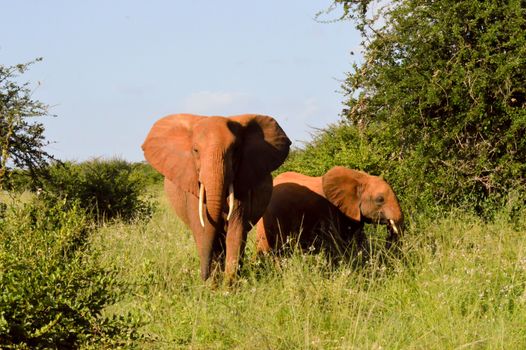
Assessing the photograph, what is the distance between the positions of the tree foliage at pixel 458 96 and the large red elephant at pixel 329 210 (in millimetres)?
1719

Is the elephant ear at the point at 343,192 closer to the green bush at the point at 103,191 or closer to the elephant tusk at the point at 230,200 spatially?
the elephant tusk at the point at 230,200

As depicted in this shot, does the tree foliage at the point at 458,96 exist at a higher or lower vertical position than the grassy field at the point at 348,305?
higher

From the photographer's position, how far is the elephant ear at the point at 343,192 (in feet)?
33.0

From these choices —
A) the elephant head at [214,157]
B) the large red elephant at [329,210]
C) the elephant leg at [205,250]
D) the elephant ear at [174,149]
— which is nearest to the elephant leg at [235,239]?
the elephant head at [214,157]

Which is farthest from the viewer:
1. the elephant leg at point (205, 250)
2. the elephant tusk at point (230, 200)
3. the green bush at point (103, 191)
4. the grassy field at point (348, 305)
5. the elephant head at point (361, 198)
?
the green bush at point (103, 191)

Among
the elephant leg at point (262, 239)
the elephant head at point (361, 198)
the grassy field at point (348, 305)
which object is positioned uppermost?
the elephant head at point (361, 198)

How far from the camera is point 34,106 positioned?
14.5 metres

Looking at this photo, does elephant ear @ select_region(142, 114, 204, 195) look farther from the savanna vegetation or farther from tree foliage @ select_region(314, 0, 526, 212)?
tree foliage @ select_region(314, 0, 526, 212)

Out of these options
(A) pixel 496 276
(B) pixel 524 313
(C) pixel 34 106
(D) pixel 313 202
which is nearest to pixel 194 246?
(D) pixel 313 202

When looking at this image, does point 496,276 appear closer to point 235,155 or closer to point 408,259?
point 408,259

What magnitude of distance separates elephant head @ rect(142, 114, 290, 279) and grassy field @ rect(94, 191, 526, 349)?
Answer: 2.05 ft

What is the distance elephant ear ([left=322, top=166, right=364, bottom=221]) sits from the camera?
33.0ft

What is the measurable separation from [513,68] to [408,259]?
408 centimetres

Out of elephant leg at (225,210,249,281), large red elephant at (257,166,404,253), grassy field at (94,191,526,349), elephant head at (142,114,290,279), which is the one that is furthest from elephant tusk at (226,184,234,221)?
large red elephant at (257,166,404,253)
